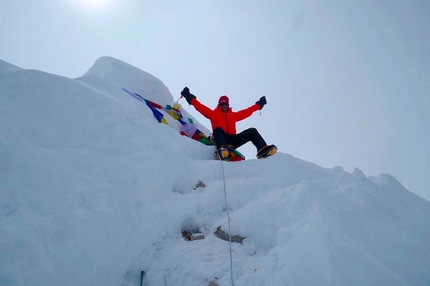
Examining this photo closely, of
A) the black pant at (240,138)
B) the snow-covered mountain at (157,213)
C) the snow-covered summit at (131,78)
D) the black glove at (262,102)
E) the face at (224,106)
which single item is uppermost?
the snow-covered summit at (131,78)

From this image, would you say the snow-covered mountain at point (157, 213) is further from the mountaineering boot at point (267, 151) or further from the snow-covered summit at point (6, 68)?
the mountaineering boot at point (267, 151)

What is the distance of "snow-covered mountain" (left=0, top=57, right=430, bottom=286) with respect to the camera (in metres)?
2.43

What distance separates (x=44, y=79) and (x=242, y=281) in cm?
397

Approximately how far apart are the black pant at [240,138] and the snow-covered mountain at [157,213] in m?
1.34

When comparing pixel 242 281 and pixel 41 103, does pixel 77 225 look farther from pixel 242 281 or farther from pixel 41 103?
pixel 41 103

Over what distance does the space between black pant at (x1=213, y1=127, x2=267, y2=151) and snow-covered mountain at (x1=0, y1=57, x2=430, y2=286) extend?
1.34 meters

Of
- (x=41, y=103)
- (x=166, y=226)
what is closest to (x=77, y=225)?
(x=166, y=226)

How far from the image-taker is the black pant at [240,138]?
5895 millimetres

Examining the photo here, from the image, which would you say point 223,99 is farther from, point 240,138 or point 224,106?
point 240,138

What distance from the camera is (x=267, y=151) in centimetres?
545

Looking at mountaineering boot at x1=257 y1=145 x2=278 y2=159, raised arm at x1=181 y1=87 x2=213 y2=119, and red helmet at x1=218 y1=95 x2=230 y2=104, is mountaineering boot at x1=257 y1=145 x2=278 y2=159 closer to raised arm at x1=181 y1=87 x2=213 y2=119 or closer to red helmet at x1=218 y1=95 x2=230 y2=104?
raised arm at x1=181 y1=87 x2=213 y2=119

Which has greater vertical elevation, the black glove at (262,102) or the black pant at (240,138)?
the black glove at (262,102)

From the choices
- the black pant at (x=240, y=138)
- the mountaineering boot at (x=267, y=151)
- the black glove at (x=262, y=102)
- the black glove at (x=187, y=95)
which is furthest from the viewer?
the black glove at (x=262, y=102)

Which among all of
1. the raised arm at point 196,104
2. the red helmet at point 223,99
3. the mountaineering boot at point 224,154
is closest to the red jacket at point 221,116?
the raised arm at point 196,104
